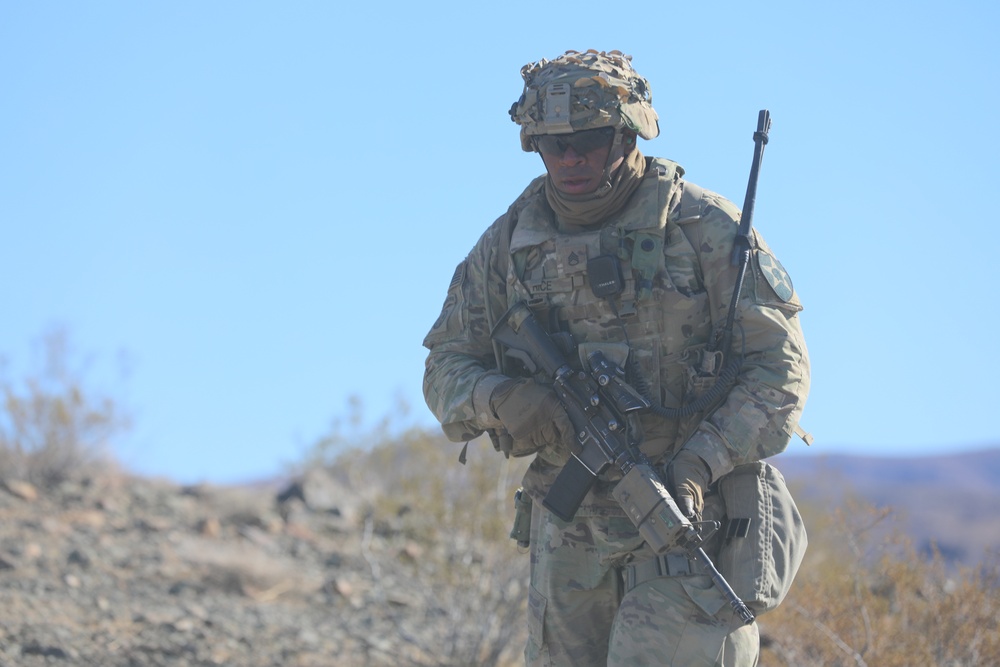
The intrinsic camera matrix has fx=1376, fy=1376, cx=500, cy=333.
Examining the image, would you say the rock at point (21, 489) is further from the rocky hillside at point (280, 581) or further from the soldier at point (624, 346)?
the soldier at point (624, 346)

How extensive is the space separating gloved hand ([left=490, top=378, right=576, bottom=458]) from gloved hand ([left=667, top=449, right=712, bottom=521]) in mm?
381

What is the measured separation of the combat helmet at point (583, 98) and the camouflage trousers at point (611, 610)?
1226 millimetres

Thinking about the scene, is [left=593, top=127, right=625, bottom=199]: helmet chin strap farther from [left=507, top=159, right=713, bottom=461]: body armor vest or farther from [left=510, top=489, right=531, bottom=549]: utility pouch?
[left=510, top=489, right=531, bottom=549]: utility pouch

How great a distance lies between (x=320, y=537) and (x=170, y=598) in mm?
3142

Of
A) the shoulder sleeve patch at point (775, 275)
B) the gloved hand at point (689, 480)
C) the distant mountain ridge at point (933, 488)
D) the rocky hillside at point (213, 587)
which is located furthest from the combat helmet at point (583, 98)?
the rocky hillside at point (213, 587)

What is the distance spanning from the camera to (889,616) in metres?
6.76

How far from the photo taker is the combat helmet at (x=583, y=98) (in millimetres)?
4262

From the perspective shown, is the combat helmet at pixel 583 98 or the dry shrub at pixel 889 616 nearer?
the combat helmet at pixel 583 98

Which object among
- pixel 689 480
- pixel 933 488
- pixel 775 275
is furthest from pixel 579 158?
pixel 933 488

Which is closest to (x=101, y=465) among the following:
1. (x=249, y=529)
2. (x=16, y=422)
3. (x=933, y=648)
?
(x=16, y=422)

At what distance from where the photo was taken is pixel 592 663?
4309mm

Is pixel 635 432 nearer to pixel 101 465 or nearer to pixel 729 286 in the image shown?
pixel 729 286

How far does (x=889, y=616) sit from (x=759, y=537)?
299 centimetres

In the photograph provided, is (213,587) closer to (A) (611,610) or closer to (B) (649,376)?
(A) (611,610)
